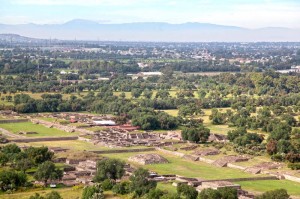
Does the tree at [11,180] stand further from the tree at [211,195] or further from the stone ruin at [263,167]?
the stone ruin at [263,167]

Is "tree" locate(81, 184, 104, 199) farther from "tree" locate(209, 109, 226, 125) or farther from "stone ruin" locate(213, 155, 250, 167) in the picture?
"tree" locate(209, 109, 226, 125)

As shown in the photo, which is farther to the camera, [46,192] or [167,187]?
[167,187]

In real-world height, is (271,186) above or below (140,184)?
below

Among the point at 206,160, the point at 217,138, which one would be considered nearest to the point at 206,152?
the point at 206,160

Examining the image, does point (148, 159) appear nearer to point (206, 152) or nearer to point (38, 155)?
point (206, 152)

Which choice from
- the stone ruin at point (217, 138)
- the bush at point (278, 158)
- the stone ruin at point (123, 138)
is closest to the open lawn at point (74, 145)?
the stone ruin at point (123, 138)

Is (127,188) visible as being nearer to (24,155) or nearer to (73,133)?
(24,155)
